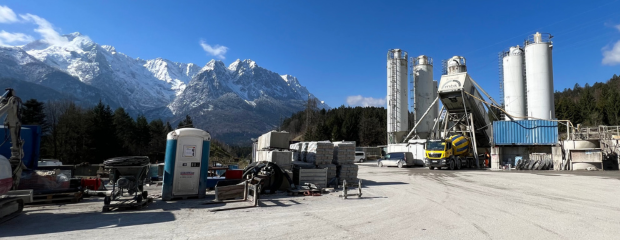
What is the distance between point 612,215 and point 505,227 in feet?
12.5

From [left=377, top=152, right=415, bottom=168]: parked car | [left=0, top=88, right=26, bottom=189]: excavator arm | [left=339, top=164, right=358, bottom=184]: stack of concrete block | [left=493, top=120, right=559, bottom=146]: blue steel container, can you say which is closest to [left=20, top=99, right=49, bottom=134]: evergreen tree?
[left=0, top=88, right=26, bottom=189]: excavator arm

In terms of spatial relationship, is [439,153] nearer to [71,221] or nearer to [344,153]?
[344,153]

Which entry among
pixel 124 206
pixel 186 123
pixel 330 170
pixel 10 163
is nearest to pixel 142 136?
pixel 186 123

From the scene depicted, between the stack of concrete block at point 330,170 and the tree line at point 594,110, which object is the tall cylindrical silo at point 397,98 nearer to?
the stack of concrete block at point 330,170

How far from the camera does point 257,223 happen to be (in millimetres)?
7727

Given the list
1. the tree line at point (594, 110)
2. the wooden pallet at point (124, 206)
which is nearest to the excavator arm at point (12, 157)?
the wooden pallet at point (124, 206)

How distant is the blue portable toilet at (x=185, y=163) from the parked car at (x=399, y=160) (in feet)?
87.2

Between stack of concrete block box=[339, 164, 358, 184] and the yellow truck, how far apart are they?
49.2 feet

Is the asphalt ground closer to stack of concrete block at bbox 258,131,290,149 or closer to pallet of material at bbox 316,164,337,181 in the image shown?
pallet of material at bbox 316,164,337,181

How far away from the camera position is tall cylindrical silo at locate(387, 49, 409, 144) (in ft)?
152

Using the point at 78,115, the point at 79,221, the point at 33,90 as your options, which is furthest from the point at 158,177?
the point at 33,90

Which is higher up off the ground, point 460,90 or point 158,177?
point 460,90

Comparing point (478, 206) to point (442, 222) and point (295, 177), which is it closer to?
point (442, 222)

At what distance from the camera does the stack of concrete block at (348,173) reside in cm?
1625
